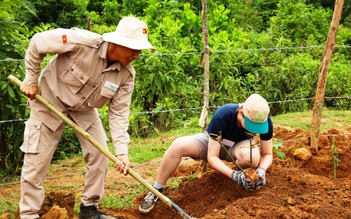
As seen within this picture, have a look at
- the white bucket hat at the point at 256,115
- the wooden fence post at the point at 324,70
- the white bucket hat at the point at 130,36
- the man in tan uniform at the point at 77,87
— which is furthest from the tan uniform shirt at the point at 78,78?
the wooden fence post at the point at 324,70

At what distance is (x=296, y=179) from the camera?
4.19 meters

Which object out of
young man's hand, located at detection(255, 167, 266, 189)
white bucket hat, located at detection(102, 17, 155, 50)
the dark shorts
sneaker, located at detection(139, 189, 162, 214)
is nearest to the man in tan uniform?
white bucket hat, located at detection(102, 17, 155, 50)

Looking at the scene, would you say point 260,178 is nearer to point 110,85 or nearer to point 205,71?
point 205,71

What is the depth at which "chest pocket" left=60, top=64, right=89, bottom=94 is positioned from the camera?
11.0 ft

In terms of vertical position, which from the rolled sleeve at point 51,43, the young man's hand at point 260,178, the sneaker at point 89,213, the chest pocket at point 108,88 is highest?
the rolled sleeve at point 51,43

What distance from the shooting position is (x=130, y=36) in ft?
10.5

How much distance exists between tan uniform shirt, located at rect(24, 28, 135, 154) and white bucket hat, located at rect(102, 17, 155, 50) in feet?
0.55

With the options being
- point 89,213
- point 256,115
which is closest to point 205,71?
point 256,115

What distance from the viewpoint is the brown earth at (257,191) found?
11.9 ft

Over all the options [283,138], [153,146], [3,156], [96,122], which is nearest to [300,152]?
[283,138]

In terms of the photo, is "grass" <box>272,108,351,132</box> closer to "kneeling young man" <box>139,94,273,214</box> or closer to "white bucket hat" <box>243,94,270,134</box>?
"kneeling young man" <box>139,94,273,214</box>

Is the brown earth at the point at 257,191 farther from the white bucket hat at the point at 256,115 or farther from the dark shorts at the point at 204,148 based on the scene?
the white bucket hat at the point at 256,115

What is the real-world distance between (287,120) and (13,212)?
4121 mm

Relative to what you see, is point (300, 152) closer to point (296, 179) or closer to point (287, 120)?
point (296, 179)
